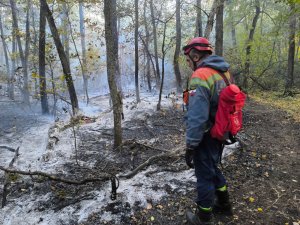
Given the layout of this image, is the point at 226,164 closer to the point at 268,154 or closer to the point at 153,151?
the point at 268,154

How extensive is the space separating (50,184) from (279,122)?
7277 mm

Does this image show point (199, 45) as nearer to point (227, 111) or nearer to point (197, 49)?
point (197, 49)

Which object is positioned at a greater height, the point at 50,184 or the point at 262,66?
the point at 262,66

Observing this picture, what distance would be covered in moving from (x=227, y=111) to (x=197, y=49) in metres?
0.84

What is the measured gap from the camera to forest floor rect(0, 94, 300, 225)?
13.2ft

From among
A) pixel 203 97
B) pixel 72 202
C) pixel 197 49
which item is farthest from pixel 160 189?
pixel 197 49

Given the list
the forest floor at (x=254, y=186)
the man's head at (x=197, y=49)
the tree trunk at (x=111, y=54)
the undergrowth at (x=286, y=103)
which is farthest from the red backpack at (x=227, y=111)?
the undergrowth at (x=286, y=103)

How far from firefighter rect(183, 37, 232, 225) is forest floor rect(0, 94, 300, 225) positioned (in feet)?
2.05

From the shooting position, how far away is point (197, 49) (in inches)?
134

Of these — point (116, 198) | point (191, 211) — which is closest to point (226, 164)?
point (191, 211)

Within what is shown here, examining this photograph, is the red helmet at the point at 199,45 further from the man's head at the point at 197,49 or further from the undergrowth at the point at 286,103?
the undergrowth at the point at 286,103

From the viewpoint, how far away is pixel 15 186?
17.8 feet

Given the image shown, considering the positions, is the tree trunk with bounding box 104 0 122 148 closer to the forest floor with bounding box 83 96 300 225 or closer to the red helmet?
the forest floor with bounding box 83 96 300 225

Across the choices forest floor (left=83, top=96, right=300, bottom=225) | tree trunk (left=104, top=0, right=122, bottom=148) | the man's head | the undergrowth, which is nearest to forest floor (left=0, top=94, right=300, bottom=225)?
forest floor (left=83, top=96, right=300, bottom=225)
